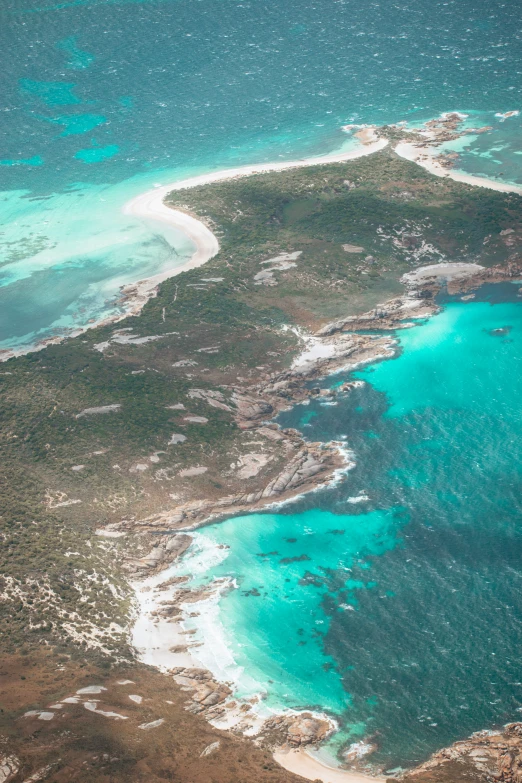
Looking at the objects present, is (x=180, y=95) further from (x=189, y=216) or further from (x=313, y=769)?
(x=313, y=769)

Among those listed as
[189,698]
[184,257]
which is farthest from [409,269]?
[189,698]

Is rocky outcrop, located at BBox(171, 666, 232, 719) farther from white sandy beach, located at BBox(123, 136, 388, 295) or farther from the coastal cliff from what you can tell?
white sandy beach, located at BBox(123, 136, 388, 295)

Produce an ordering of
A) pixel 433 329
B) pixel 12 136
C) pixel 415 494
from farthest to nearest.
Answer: pixel 12 136, pixel 433 329, pixel 415 494

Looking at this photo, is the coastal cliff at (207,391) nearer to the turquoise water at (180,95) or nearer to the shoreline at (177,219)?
the shoreline at (177,219)

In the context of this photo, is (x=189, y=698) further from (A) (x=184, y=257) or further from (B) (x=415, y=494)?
(A) (x=184, y=257)

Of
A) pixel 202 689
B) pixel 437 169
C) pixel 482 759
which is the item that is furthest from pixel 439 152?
pixel 482 759

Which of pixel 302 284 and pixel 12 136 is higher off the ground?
pixel 12 136

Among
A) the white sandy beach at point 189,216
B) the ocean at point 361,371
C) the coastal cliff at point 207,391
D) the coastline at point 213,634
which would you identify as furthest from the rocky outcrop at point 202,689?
the white sandy beach at point 189,216

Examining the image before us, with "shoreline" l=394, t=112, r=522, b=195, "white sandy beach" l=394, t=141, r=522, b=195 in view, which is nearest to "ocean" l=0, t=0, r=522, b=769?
"shoreline" l=394, t=112, r=522, b=195
